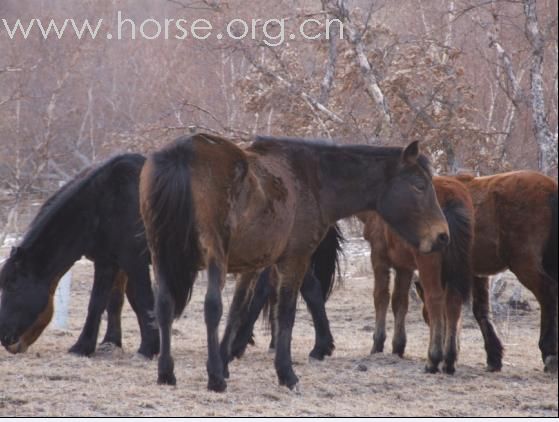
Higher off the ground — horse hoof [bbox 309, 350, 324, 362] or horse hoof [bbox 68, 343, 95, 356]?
horse hoof [bbox 309, 350, 324, 362]

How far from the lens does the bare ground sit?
6.05 metres

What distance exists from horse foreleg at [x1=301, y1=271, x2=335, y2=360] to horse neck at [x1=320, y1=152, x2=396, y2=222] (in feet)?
5.56

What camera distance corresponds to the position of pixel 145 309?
851 centimetres

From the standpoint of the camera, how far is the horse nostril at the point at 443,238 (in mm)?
7277

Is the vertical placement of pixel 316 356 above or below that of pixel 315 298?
below

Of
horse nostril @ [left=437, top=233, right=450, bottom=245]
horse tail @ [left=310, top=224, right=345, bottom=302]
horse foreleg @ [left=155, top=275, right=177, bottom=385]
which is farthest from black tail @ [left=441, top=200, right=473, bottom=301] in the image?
horse foreleg @ [left=155, top=275, right=177, bottom=385]

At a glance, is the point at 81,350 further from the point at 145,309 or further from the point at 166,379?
the point at 166,379

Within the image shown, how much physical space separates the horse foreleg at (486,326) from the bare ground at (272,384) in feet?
0.38

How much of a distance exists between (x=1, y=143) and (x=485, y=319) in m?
10.9

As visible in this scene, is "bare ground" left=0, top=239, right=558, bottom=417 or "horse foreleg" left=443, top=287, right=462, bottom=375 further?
"horse foreleg" left=443, top=287, right=462, bottom=375

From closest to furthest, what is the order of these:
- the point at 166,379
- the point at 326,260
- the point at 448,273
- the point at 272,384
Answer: the point at 166,379 → the point at 272,384 → the point at 448,273 → the point at 326,260

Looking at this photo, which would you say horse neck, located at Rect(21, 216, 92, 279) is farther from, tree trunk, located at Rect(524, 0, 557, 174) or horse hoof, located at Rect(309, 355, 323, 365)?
tree trunk, located at Rect(524, 0, 557, 174)

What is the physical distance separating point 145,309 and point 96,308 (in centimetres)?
45

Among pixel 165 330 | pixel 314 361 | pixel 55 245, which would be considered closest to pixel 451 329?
pixel 314 361
